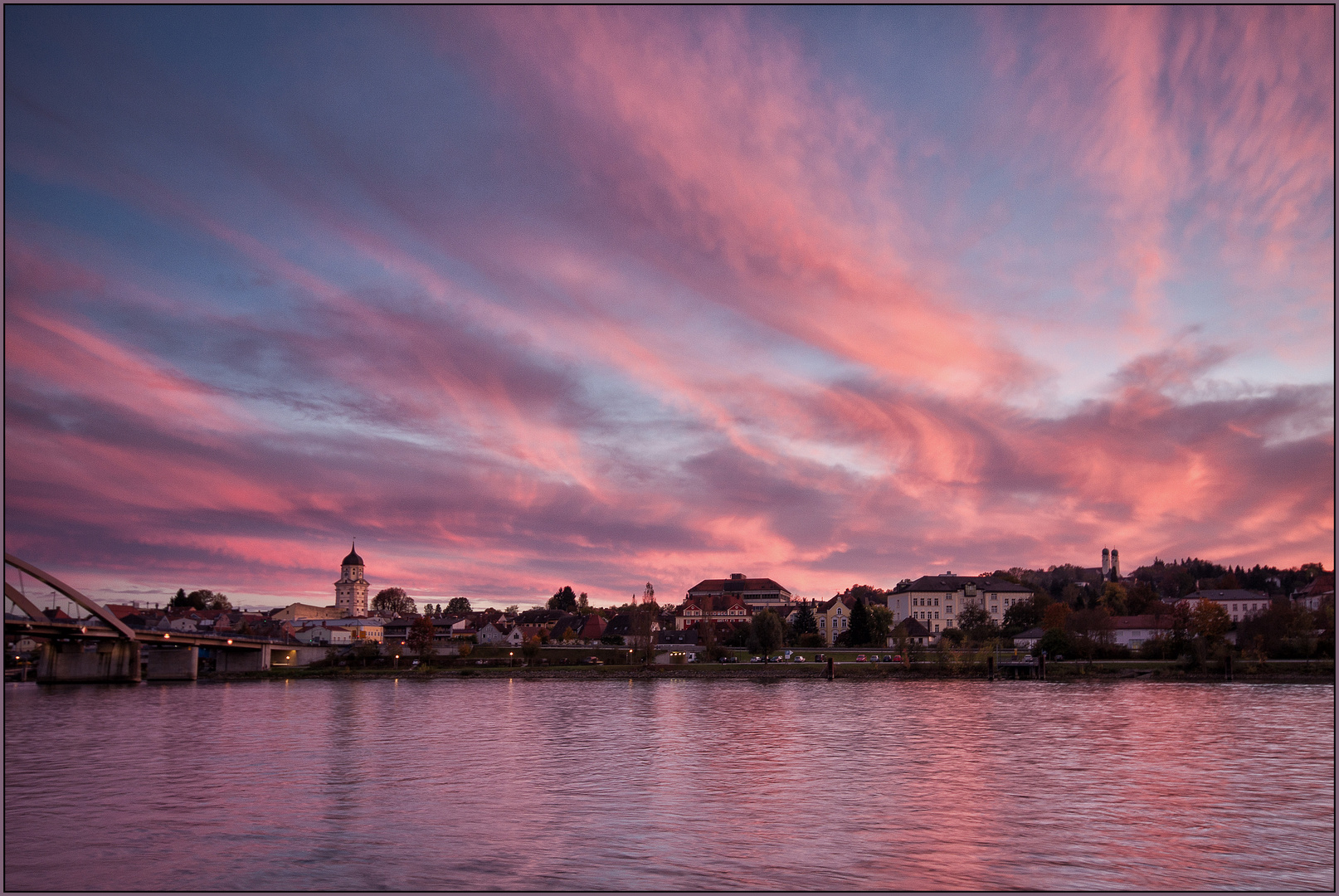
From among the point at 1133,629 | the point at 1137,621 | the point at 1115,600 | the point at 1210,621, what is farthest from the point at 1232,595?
the point at 1210,621

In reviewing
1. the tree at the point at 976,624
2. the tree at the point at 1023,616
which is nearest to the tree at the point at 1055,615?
the tree at the point at 1023,616

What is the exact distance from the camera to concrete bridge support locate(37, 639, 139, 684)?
87.4 m

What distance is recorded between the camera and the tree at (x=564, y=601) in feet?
607

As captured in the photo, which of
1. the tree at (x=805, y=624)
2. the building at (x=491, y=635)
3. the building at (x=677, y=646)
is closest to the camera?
the building at (x=677, y=646)

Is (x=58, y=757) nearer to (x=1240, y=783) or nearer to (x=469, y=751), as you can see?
(x=469, y=751)

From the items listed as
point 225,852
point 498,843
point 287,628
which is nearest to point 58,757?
point 225,852

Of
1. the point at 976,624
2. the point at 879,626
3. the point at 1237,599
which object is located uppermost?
the point at 1237,599

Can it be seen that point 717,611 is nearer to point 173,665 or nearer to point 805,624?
point 805,624

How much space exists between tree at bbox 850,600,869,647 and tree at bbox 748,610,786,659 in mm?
9861

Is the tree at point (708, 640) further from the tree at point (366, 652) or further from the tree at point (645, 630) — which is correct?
the tree at point (366, 652)

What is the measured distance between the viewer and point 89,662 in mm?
88500

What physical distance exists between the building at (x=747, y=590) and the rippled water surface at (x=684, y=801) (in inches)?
4640

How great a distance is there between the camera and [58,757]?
3334 cm

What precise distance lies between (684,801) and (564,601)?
542ft
